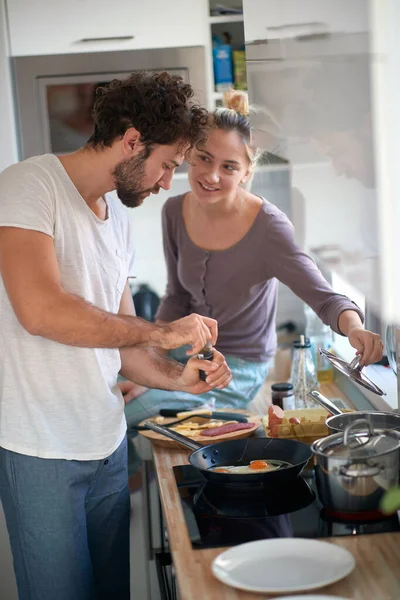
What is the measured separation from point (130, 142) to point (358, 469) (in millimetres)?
824

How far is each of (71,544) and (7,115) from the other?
234 centimetres

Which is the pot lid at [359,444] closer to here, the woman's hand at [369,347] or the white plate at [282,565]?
the white plate at [282,565]

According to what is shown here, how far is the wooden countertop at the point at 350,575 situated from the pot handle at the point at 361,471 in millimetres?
94

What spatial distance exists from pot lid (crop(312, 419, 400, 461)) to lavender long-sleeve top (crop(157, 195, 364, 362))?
0.85m

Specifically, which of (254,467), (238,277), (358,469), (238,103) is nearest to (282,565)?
(358,469)

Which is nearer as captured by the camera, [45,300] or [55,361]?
[45,300]


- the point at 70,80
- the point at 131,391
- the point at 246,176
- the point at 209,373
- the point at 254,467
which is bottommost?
the point at 131,391

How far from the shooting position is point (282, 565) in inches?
45.5

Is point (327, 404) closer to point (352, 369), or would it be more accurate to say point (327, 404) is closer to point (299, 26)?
point (352, 369)

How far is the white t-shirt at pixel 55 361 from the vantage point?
5.19 ft

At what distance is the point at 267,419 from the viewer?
1882mm

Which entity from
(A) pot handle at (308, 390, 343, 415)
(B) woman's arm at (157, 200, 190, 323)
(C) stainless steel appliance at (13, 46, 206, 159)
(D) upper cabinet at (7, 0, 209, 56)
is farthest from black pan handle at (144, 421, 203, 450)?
(D) upper cabinet at (7, 0, 209, 56)

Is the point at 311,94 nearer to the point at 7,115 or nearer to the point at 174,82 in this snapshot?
the point at 174,82

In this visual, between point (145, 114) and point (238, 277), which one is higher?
point (145, 114)
